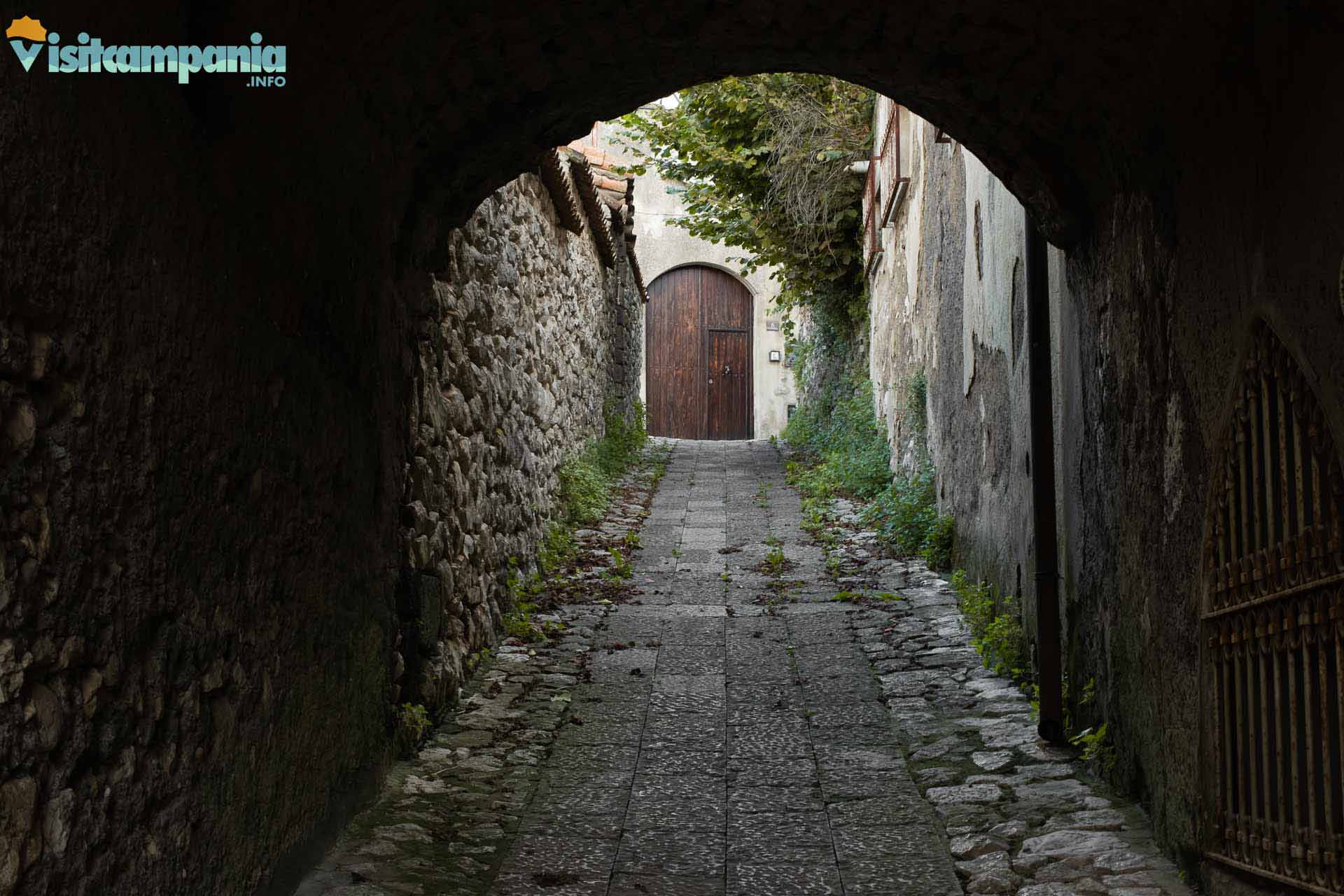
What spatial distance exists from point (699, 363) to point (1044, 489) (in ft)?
47.6

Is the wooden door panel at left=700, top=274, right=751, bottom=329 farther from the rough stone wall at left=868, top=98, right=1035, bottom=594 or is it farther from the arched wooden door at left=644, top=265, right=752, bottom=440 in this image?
the rough stone wall at left=868, top=98, right=1035, bottom=594

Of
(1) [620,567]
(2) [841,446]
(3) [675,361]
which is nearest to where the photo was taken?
(1) [620,567]

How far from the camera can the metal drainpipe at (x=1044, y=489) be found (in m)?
4.09

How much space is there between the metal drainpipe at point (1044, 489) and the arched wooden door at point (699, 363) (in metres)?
14.2

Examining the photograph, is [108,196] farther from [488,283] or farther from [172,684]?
[488,283]

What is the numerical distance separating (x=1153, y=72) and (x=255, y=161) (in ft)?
7.20

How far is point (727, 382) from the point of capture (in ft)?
61.1

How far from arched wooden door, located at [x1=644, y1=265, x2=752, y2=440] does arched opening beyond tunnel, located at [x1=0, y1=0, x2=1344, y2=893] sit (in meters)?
13.3

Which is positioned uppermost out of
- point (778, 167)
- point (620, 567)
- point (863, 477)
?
point (778, 167)

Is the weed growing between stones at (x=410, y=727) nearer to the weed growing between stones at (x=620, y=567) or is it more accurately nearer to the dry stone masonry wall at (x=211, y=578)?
the dry stone masonry wall at (x=211, y=578)

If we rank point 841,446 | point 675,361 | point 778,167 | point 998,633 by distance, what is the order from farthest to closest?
point 675,361
point 841,446
point 778,167
point 998,633

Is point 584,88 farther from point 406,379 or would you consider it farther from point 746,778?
point 746,778

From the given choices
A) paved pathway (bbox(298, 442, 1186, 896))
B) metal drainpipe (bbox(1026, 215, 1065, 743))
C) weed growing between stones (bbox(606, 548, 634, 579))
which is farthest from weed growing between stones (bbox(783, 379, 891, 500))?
metal drainpipe (bbox(1026, 215, 1065, 743))

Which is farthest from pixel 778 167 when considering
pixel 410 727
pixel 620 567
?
pixel 410 727
